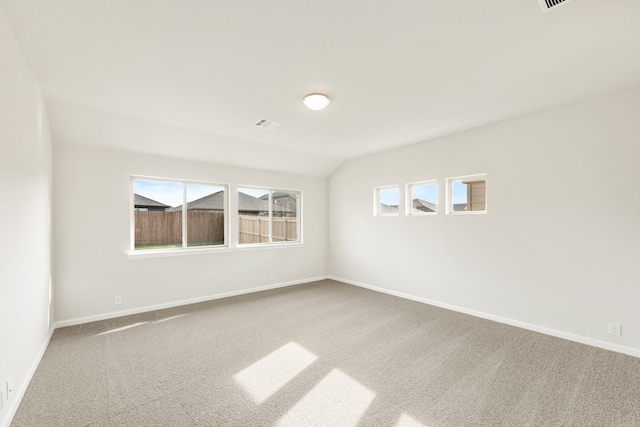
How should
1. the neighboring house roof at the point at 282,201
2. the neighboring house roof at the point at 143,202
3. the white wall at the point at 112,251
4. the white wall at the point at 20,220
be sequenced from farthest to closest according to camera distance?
the neighboring house roof at the point at 282,201 < the neighboring house roof at the point at 143,202 < the white wall at the point at 112,251 < the white wall at the point at 20,220

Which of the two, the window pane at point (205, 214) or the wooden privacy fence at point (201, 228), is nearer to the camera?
the wooden privacy fence at point (201, 228)

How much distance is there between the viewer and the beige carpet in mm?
1959

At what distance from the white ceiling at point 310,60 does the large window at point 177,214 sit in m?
0.84

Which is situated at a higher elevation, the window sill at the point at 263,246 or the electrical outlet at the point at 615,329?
the window sill at the point at 263,246

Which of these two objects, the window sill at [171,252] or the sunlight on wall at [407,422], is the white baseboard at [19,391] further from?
the sunlight on wall at [407,422]

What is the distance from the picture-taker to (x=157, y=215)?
14.5 ft

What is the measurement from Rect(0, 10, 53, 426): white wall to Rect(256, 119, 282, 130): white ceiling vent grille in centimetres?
209

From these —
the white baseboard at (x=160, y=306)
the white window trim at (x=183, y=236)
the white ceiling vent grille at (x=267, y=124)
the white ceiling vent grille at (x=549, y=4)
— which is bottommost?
the white baseboard at (x=160, y=306)

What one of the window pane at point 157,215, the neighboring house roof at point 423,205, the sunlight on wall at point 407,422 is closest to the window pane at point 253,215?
the window pane at point 157,215

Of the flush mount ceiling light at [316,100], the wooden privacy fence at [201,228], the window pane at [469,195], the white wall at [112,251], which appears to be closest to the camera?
the flush mount ceiling light at [316,100]

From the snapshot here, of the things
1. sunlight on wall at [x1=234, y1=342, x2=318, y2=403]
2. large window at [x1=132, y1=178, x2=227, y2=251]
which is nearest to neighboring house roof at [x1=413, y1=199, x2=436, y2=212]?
sunlight on wall at [x1=234, y1=342, x2=318, y2=403]

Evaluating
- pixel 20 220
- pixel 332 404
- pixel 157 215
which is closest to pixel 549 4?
pixel 332 404

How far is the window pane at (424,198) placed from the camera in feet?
15.0

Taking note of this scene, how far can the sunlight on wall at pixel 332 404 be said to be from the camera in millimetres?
1918
